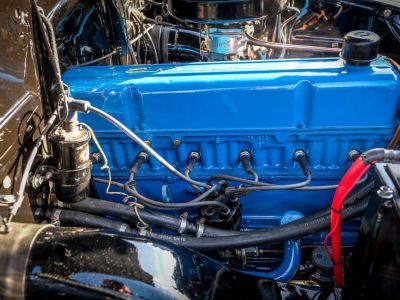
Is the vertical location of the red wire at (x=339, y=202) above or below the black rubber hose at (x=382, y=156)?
below

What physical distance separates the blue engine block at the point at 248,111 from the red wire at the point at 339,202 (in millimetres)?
355

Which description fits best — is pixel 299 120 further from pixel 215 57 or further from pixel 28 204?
pixel 28 204

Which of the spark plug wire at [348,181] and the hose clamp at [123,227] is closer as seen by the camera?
the spark plug wire at [348,181]

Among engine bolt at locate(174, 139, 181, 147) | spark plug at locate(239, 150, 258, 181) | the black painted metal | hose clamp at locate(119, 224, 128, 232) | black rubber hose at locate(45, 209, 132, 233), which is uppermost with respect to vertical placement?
the black painted metal

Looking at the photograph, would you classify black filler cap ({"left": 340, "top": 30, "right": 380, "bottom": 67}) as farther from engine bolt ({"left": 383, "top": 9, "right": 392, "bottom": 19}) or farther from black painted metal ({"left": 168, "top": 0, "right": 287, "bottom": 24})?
engine bolt ({"left": 383, "top": 9, "right": 392, "bottom": 19})

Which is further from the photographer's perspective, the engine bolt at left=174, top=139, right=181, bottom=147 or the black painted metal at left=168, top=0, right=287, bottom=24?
the engine bolt at left=174, top=139, right=181, bottom=147

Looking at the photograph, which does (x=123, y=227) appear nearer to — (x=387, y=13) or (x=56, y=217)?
(x=56, y=217)

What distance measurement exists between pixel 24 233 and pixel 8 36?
586mm

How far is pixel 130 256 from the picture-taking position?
3.50 ft

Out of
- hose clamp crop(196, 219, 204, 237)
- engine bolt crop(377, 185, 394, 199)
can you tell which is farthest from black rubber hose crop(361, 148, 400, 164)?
hose clamp crop(196, 219, 204, 237)

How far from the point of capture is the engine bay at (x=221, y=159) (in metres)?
1.18

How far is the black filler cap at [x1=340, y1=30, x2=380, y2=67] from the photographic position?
5.20ft

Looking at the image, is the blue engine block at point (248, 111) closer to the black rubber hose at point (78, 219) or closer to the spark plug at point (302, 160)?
the spark plug at point (302, 160)

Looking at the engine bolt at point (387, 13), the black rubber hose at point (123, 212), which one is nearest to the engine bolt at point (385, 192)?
the black rubber hose at point (123, 212)
